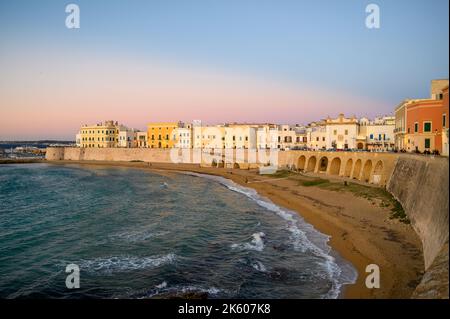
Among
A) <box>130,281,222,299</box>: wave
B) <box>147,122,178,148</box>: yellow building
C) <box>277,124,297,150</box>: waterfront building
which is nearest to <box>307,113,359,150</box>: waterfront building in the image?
<box>277,124,297,150</box>: waterfront building

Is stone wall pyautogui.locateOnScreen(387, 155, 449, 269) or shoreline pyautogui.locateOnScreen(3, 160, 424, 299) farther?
stone wall pyautogui.locateOnScreen(387, 155, 449, 269)

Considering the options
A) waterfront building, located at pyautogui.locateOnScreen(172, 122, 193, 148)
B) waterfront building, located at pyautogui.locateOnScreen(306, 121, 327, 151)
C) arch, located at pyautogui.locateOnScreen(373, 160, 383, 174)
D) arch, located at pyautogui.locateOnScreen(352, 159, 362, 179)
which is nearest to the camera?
arch, located at pyautogui.locateOnScreen(373, 160, 383, 174)

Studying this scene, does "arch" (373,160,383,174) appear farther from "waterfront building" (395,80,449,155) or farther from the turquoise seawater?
the turquoise seawater

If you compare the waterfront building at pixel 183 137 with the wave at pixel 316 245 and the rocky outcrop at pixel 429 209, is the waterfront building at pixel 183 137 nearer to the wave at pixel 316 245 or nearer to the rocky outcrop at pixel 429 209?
the wave at pixel 316 245

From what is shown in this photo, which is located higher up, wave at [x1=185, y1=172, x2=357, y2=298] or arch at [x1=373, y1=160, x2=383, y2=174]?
arch at [x1=373, y1=160, x2=383, y2=174]

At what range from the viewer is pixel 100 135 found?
10469 centimetres

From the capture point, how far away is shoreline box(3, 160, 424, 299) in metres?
13.5

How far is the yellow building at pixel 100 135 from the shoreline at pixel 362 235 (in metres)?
76.0

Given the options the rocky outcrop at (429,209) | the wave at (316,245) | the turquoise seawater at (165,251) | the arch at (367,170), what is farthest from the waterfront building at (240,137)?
the rocky outcrop at (429,209)

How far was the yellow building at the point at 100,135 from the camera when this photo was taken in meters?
104

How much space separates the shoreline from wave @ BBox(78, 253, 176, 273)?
837 centimetres
